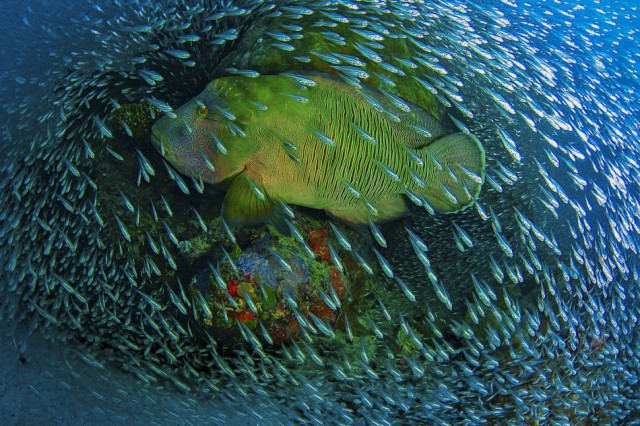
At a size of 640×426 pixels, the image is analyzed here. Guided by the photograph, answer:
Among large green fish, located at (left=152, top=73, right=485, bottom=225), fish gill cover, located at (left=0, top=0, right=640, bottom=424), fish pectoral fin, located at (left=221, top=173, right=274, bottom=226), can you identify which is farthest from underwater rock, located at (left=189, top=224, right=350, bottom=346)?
large green fish, located at (left=152, top=73, right=485, bottom=225)

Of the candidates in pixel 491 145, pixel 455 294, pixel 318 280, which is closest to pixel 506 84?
pixel 491 145

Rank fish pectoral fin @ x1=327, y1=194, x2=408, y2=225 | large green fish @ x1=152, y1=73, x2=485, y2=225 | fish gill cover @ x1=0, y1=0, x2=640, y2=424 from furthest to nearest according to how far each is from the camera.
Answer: fish pectoral fin @ x1=327, y1=194, x2=408, y2=225
fish gill cover @ x1=0, y1=0, x2=640, y2=424
large green fish @ x1=152, y1=73, x2=485, y2=225

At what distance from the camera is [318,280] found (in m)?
4.04

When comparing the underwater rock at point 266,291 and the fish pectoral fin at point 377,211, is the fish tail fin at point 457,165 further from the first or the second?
the underwater rock at point 266,291

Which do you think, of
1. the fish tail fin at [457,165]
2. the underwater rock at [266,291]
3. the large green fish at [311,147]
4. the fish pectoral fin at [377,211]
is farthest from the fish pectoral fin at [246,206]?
the fish tail fin at [457,165]

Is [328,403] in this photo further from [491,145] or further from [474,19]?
[474,19]

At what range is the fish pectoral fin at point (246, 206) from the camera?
3281 millimetres

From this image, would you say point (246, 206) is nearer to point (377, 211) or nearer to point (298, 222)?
point (298, 222)

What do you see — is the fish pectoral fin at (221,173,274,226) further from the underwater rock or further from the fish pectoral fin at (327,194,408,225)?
the fish pectoral fin at (327,194,408,225)

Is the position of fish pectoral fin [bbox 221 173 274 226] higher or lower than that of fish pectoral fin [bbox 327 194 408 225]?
higher

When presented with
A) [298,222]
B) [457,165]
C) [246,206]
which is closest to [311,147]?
[246,206]

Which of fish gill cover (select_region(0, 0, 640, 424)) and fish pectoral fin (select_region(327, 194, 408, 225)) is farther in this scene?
fish pectoral fin (select_region(327, 194, 408, 225))

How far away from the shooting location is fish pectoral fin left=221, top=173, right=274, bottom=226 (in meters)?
3.28

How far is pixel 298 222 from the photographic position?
13.7 ft
